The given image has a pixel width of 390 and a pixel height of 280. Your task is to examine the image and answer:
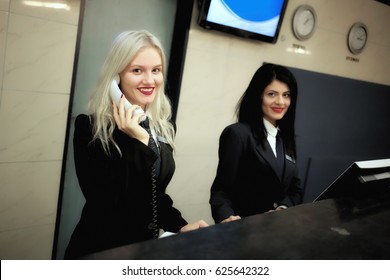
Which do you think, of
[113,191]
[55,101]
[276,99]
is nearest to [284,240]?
[113,191]

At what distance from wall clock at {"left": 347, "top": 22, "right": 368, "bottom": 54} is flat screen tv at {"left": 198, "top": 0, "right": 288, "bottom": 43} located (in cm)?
115

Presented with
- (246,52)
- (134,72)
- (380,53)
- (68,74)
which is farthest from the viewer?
(380,53)

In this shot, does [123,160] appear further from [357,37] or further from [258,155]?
[357,37]

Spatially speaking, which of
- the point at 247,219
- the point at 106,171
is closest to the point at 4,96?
the point at 106,171

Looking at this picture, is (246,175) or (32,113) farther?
(32,113)

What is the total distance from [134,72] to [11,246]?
163 centimetres

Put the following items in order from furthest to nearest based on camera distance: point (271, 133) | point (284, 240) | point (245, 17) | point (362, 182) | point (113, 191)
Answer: point (245, 17)
point (271, 133)
point (113, 191)
point (362, 182)
point (284, 240)

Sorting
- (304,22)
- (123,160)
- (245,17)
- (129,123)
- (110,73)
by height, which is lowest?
(123,160)

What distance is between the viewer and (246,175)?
1637 mm

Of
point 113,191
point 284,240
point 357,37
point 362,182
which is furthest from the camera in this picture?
point 357,37

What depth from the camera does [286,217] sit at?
0.79m

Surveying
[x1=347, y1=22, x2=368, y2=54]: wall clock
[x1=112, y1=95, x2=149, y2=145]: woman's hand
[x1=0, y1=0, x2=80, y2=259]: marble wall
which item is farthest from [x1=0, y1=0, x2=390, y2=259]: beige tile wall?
[x1=112, y1=95, x2=149, y2=145]: woman's hand

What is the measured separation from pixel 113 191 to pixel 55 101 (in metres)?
1.24

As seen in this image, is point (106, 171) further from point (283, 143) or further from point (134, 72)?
point (283, 143)
